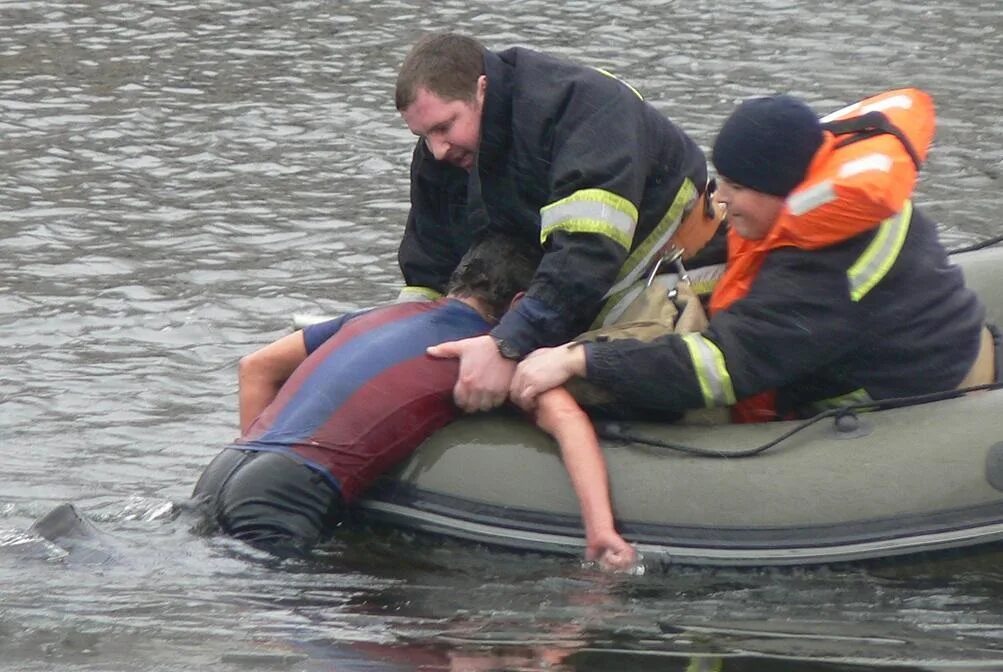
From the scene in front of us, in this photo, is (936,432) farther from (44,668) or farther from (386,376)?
(44,668)

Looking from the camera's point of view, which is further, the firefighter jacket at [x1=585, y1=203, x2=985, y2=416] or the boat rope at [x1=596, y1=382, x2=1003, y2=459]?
the boat rope at [x1=596, y1=382, x2=1003, y2=459]

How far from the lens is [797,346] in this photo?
5.59 m

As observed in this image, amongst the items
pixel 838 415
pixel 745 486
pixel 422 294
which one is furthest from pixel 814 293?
pixel 422 294

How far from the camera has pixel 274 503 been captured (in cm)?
587

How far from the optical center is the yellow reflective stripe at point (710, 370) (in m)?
5.64

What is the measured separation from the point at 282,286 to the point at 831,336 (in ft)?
14.6

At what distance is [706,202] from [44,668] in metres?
2.71

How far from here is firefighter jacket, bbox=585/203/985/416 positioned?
18.2 feet

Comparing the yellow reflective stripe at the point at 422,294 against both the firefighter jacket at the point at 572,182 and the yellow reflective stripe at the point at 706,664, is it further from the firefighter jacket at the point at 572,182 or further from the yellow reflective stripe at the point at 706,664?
the yellow reflective stripe at the point at 706,664

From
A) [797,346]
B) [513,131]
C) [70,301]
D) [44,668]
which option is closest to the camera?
[44,668]

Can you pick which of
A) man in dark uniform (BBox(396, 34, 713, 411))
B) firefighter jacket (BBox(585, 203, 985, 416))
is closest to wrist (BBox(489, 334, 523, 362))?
man in dark uniform (BBox(396, 34, 713, 411))

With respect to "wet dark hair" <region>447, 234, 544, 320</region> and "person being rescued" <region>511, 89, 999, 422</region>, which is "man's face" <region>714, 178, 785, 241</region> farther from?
"wet dark hair" <region>447, 234, 544, 320</region>

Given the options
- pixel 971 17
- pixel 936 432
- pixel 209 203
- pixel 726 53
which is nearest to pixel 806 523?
pixel 936 432

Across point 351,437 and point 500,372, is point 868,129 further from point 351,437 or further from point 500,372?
point 351,437
